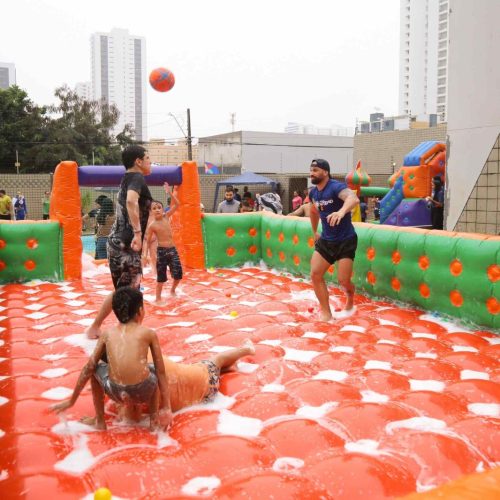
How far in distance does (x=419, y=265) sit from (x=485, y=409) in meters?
2.40

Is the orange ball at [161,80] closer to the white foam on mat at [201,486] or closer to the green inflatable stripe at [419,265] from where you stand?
the green inflatable stripe at [419,265]

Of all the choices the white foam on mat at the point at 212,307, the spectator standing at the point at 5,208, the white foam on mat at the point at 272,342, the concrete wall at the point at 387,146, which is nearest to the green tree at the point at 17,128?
the concrete wall at the point at 387,146

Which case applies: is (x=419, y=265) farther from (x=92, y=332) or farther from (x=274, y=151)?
(x=274, y=151)

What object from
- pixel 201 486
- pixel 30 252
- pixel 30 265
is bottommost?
pixel 201 486

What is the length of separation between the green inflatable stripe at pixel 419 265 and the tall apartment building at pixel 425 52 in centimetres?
7643

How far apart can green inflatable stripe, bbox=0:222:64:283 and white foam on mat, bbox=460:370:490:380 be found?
211 inches

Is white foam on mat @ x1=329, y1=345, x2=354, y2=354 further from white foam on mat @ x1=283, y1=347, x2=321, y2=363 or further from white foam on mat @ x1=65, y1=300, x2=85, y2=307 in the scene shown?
white foam on mat @ x1=65, y1=300, x2=85, y2=307

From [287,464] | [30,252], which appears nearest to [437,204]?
[30,252]

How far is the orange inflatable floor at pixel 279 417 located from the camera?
228 cm

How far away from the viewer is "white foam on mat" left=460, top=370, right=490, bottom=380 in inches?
137

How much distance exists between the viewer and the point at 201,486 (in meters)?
2.27

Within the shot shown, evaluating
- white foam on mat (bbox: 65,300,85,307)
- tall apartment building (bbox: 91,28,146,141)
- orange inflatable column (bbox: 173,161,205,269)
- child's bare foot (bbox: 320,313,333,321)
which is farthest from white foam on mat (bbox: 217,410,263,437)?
tall apartment building (bbox: 91,28,146,141)

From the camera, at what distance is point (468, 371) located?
360cm

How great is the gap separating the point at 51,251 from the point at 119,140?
2712 centimetres
